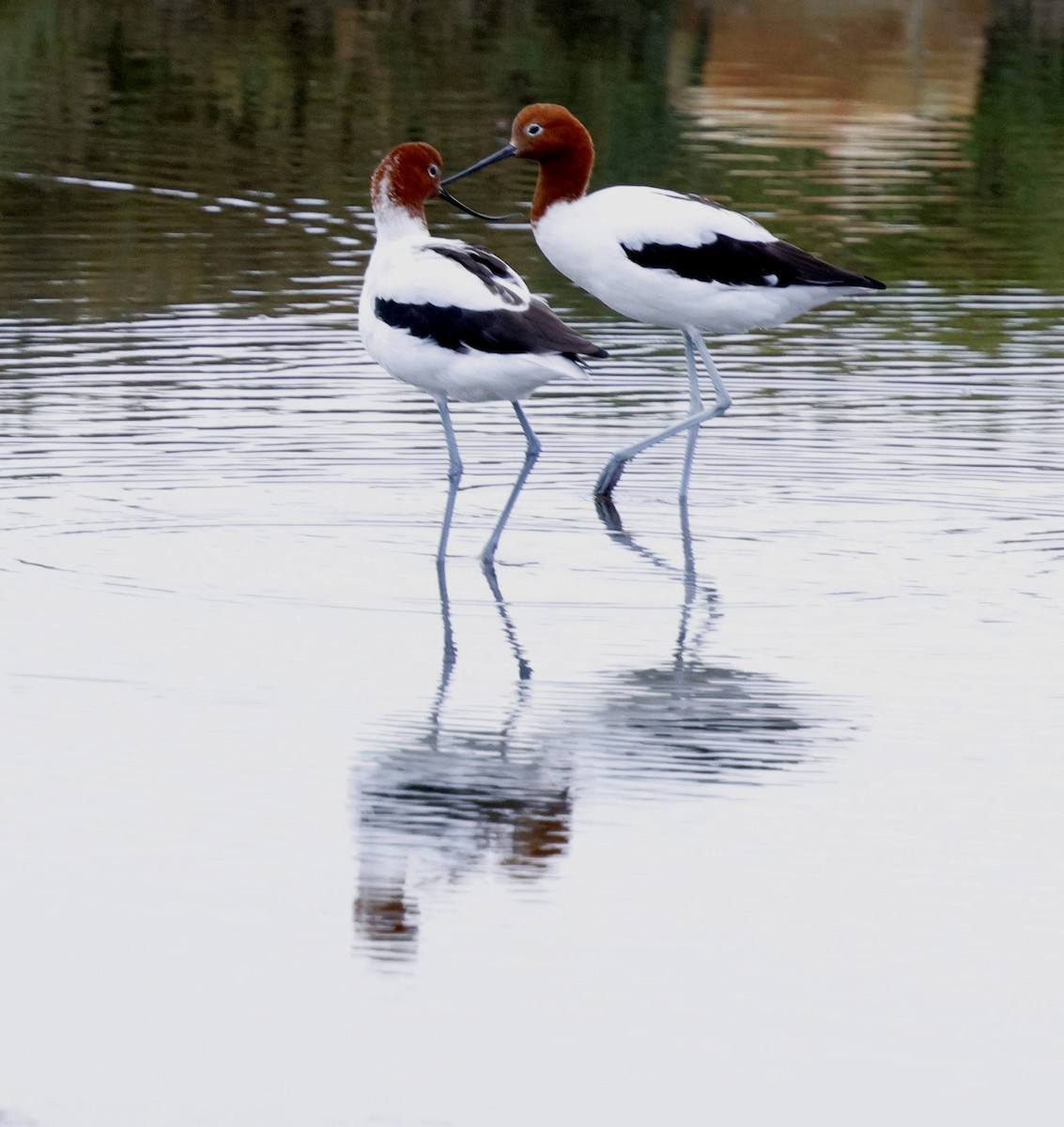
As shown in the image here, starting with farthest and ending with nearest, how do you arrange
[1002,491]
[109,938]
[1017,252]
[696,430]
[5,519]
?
[1017,252]
[696,430]
[1002,491]
[5,519]
[109,938]

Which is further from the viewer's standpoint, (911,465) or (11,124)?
(11,124)

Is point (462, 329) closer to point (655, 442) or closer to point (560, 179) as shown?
point (655, 442)


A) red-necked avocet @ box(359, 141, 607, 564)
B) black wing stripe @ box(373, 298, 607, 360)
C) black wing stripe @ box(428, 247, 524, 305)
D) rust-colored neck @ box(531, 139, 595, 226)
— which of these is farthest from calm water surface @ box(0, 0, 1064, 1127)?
rust-colored neck @ box(531, 139, 595, 226)

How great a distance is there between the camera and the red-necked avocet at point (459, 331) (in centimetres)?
Result: 780

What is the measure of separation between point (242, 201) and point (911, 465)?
27.5ft

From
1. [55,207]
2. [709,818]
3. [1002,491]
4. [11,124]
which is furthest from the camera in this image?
[11,124]

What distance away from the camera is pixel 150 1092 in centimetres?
423

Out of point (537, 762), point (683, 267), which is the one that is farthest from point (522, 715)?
point (683, 267)

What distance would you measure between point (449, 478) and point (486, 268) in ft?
2.43

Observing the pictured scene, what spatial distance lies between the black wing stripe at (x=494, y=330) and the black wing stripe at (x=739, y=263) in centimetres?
127

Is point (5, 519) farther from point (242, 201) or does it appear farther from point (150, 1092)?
point (242, 201)

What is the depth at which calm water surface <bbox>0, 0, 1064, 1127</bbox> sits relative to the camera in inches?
175


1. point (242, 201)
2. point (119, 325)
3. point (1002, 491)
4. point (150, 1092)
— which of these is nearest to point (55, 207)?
point (242, 201)

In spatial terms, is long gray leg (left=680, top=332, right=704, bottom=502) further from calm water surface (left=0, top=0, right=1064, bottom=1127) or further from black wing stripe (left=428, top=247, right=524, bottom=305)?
black wing stripe (left=428, top=247, right=524, bottom=305)
